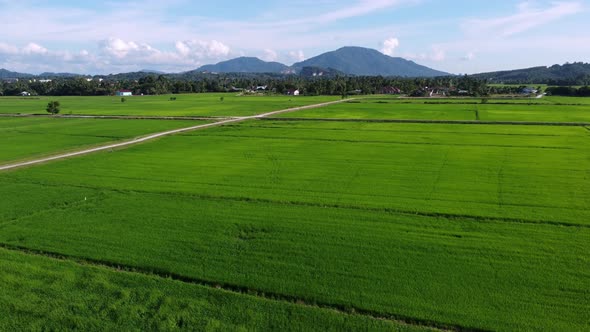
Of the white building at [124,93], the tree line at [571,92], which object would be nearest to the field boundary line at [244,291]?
the tree line at [571,92]

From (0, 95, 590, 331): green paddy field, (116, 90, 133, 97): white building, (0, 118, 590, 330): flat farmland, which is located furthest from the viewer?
(116, 90, 133, 97): white building

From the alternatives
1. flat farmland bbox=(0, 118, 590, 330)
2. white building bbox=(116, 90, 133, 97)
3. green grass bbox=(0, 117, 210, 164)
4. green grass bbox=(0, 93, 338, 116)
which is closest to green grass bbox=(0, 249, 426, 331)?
flat farmland bbox=(0, 118, 590, 330)

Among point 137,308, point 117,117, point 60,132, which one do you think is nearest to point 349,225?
point 137,308

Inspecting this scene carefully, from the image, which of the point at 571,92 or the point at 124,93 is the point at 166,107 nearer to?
the point at 124,93

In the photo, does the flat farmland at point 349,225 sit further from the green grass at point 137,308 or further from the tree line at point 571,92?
the tree line at point 571,92

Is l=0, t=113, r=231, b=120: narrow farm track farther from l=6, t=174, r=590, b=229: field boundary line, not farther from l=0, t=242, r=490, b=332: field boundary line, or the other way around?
l=0, t=242, r=490, b=332: field boundary line

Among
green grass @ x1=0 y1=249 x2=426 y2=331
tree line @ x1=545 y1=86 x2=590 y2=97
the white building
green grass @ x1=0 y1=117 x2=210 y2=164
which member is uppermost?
the white building

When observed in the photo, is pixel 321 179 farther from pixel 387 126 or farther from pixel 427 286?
pixel 387 126
